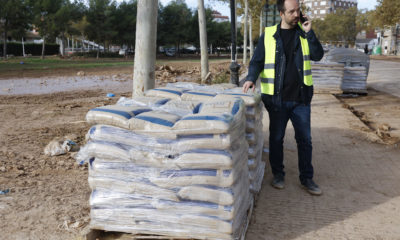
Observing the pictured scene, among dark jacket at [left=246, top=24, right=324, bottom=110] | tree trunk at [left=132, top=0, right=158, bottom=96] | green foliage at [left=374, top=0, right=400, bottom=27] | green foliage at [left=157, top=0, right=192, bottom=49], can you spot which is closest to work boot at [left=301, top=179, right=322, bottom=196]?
dark jacket at [left=246, top=24, right=324, bottom=110]

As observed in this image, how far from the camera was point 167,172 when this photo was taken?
282 centimetres

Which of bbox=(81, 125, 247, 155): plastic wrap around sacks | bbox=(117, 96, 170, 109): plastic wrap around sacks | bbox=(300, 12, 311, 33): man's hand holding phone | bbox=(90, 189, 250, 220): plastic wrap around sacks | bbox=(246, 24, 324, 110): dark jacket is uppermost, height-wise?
bbox=(300, 12, 311, 33): man's hand holding phone

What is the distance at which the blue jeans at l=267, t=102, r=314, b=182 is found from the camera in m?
3.97

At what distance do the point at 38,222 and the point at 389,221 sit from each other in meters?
3.28

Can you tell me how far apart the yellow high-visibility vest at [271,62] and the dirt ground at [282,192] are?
1217 millimetres

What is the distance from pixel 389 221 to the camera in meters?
3.55

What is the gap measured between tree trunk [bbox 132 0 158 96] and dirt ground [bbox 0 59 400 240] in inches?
59.1

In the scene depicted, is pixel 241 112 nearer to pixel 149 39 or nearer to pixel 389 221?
pixel 389 221

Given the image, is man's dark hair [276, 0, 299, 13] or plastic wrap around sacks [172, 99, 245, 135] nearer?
plastic wrap around sacks [172, 99, 245, 135]

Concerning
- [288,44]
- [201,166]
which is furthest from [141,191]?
[288,44]

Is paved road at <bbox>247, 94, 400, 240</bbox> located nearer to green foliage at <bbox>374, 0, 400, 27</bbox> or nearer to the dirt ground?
the dirt ground

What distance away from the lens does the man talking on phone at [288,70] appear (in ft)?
12.7

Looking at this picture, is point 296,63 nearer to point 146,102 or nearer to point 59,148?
point 146,102

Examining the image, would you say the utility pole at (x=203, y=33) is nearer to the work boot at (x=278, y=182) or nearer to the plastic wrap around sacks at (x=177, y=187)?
the work boot at (x=278, y=182)
